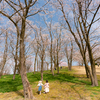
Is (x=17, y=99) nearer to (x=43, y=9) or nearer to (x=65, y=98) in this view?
(x=65, y=98)

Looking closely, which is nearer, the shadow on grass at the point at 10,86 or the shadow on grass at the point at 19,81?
the shadow on grass at the point at 10,86

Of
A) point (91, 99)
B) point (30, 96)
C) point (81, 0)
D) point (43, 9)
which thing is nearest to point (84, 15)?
point (81, 0)

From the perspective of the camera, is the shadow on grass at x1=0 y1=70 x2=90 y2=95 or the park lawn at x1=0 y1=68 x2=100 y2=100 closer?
the park lawn at x1=0 y1=68 x2=100 y2=100

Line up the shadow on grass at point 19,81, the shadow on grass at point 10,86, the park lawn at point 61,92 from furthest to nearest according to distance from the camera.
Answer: the shadow on grass at point 19,81 → the shadow on grass at point 10,86 → the park lawn at point 61,92

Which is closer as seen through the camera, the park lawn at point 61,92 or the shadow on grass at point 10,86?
the park lawn at point 61,92

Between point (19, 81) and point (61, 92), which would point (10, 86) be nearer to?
point (19, 81)

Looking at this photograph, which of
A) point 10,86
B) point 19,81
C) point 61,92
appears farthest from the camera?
point 19,81

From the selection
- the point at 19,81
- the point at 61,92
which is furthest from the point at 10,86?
the point at 61,92

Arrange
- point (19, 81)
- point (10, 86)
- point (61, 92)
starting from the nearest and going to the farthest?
point (61, 92)
point (10, 86)
point (19, 81)

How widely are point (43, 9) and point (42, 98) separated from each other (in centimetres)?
754

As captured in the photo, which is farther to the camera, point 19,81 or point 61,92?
point 19,81

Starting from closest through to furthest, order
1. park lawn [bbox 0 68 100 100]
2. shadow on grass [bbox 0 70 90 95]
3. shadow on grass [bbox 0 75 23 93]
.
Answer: park lawn [bbox 0 68 100 100] → shadow on grass [bbox 0 75 23 93] → shadow on grass [bbox 0 70 90 95]

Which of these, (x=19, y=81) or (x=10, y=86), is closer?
(x=10, y=86)

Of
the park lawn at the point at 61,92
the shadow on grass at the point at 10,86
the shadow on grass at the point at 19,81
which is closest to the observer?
the park lawn at the point at 61,92
